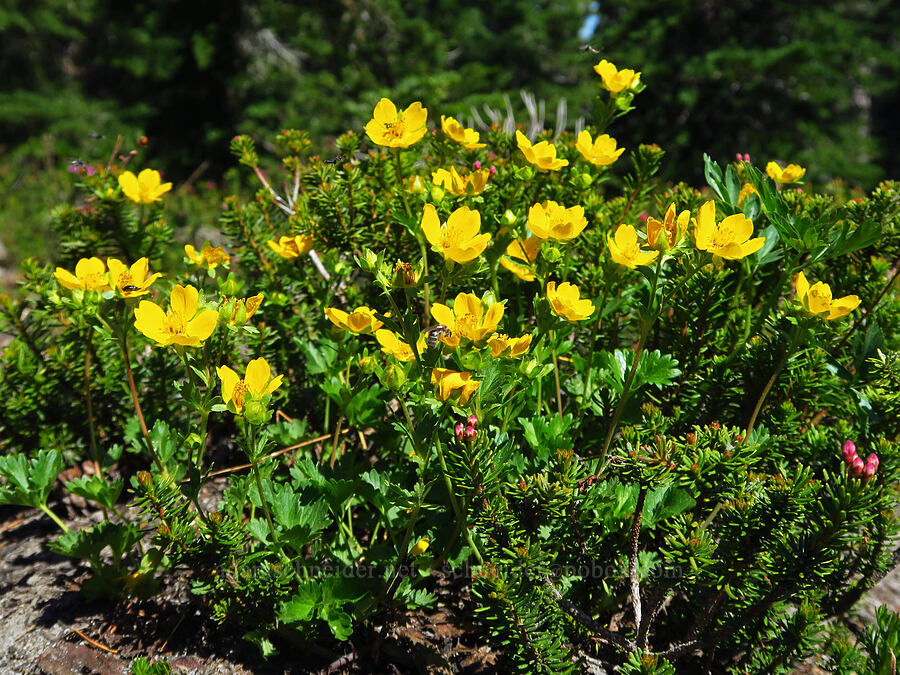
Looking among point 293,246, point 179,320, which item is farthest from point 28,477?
point 293,246

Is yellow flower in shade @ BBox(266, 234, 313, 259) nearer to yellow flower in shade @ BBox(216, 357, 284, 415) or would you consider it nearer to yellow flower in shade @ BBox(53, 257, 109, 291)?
yellow flower in shade @ BBox(53, 257, 109, 291)

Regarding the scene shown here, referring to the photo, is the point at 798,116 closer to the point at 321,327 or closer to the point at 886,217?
the point at 886,217

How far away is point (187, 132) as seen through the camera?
845cm

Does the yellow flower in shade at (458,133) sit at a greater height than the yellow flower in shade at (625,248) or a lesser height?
greater

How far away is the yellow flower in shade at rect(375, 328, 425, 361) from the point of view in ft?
4.33

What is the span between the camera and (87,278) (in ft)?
5.18

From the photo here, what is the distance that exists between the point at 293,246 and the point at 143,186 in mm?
624

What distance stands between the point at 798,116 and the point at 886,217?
763 centimetres

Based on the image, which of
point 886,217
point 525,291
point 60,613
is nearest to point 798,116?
point 886,217

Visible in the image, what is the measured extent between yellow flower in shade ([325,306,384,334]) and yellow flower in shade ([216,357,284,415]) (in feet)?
0.63

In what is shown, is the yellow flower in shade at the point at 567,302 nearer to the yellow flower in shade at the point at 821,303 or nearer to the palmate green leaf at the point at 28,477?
the yellow flower in shade at the point at 821,303

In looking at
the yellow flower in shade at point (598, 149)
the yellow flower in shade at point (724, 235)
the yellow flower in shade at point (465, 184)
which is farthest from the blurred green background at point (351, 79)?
the yellow flower in shade at point (724, 235)

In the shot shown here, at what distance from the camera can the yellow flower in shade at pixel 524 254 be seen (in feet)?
4.85

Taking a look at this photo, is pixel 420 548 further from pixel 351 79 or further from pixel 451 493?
pixel 351 79
